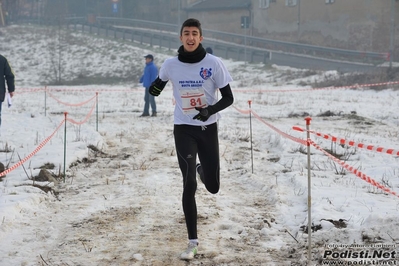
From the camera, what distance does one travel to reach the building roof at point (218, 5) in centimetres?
5606

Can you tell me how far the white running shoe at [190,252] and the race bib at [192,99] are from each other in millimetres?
1233

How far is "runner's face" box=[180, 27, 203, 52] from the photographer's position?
526 centimetres

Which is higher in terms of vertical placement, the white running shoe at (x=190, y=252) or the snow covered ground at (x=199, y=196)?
the white running shoe at (x=190, y=252)

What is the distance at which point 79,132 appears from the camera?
40.7ft

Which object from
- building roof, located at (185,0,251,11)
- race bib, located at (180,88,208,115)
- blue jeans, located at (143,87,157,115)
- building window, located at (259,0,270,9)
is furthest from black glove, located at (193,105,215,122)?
building roof, located at (185,0,251,11)

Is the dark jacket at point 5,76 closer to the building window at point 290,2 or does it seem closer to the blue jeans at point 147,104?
the blue jeans at point 147,104

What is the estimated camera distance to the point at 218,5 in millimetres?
58469

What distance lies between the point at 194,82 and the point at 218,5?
179ft

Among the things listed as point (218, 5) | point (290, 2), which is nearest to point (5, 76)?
point (290, 2)

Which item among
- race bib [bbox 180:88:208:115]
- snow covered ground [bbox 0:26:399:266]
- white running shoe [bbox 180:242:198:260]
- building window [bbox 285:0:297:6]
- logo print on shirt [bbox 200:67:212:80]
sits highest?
building window [bbox 285:0:297:6]

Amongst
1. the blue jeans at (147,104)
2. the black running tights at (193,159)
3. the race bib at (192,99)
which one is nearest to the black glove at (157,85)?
the race bib at (192,99)

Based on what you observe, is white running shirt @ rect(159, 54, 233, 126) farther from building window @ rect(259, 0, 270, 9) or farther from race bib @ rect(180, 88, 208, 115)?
building window @ rect(259, 0, 270, 9)

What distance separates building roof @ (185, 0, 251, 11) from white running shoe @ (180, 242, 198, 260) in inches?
2056

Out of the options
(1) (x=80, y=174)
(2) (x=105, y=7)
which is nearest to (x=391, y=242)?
(1) (x=80, y=174)
